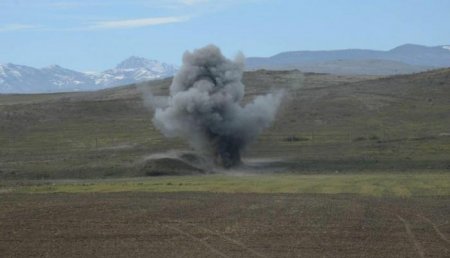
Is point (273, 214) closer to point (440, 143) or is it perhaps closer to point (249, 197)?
point (249, 197)

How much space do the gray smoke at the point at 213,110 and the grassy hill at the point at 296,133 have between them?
5.65 meters

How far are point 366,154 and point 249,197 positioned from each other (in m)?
36.9

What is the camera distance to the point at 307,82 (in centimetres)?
19800

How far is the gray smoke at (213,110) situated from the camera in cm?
8719

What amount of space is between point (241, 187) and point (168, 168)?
666 inches

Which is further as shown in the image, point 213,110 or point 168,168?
point 213,110

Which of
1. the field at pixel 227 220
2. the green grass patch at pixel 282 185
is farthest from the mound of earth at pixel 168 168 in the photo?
the field at pixel 227 220

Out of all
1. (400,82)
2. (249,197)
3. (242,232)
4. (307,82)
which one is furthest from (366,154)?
(307,82)

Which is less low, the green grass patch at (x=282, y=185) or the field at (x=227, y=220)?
the field at (x=227, y=220)

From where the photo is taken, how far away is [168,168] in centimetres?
8025

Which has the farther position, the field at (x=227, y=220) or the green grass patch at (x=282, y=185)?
the green grass patch at (x=282, y=185)

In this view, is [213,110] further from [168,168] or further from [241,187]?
[241,187]

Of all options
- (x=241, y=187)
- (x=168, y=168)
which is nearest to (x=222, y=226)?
(x=241, y=187)

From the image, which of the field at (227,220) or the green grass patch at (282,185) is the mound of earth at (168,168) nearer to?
the green grass patch at (282,185)
